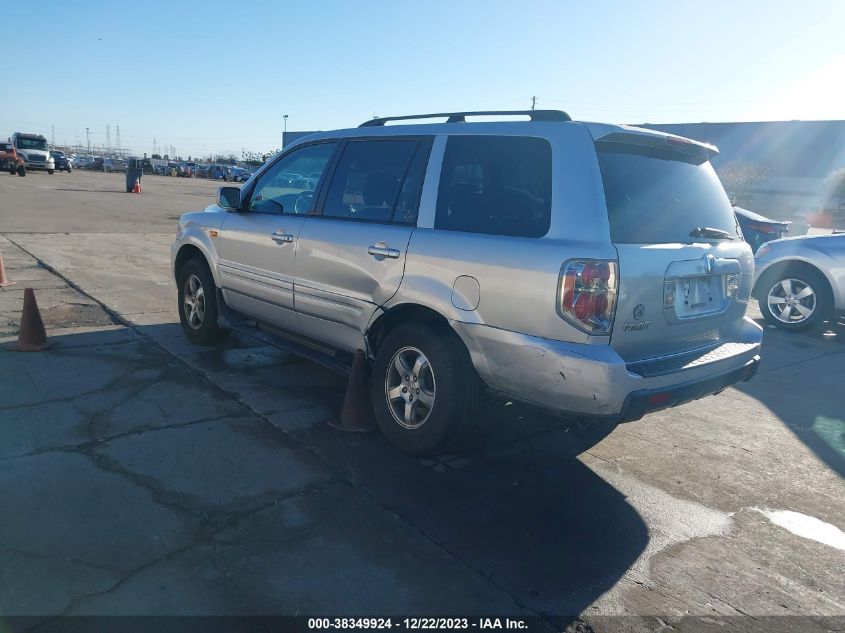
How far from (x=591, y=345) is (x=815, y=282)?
6.74 m

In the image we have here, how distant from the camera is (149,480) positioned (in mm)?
3486

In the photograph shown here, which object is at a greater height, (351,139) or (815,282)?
(351,139)

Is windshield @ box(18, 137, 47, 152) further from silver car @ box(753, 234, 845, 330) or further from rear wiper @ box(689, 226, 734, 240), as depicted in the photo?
rear wiper @ box(689, 226, 734, 240)

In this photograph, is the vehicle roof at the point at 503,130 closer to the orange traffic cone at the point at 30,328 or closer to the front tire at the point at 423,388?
the front tire at the point at 423,388

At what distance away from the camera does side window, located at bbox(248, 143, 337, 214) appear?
4910 millimetres

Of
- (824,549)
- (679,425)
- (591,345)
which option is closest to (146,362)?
(591,345)

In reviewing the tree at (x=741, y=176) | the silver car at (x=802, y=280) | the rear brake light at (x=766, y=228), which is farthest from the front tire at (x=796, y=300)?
the tree at (x=741, y=176)

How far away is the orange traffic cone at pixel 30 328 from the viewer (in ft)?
18.2

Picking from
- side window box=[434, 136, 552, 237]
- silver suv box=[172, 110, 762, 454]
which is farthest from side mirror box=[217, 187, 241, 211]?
side window box=[434, 136, 552, 237]

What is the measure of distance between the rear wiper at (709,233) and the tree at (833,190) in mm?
42358

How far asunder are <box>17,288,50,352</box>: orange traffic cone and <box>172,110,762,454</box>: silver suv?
2432 mm

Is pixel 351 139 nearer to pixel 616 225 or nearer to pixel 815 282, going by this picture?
pixel 616 225

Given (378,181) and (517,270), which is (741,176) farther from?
(517,270)

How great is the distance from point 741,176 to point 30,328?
46.3 metres
